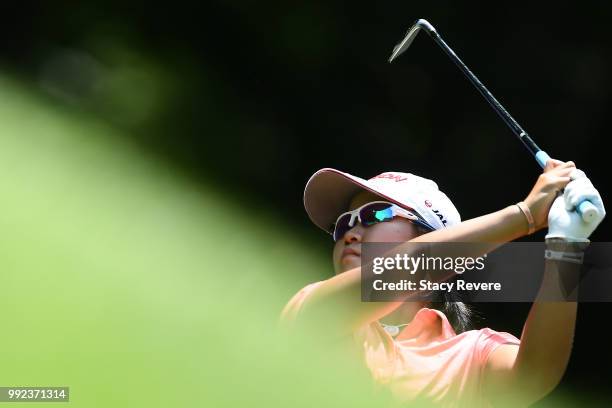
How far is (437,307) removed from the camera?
151cm

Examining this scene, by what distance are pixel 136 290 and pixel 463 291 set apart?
1.57ft

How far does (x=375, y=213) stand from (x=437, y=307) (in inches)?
7.8

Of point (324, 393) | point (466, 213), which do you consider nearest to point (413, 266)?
point (324, 393)

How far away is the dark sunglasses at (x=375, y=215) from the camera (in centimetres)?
138

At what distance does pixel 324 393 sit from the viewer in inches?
45.8

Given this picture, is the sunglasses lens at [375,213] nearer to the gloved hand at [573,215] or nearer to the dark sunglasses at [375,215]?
the dark sunglasses at [375,215]

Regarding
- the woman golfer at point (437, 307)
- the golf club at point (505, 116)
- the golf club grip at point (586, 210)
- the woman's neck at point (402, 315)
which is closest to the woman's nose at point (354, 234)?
the woman golfer at point (437, 307)

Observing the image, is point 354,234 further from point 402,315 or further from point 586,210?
point 586,210

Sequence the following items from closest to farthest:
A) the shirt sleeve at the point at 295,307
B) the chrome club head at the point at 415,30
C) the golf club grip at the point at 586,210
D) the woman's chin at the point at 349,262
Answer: the golf club grip at the point at 586,210, the shirt sleeve at the point at 295,307, the woman's chin at the point at 349,262, the chrome club head at the point at 415,30

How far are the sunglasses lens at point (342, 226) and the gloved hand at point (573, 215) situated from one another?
1.17 feet

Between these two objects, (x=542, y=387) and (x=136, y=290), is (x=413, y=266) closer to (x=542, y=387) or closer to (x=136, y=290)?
(x=542, y=387)

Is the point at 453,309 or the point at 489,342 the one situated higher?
the point at 453,309

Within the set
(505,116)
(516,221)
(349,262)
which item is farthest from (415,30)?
(516,221)

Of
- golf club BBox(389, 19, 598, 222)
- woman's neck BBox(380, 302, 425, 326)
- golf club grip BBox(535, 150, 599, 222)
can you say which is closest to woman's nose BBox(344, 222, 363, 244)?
woman's neck BBox(380, 302, 425, 326)
